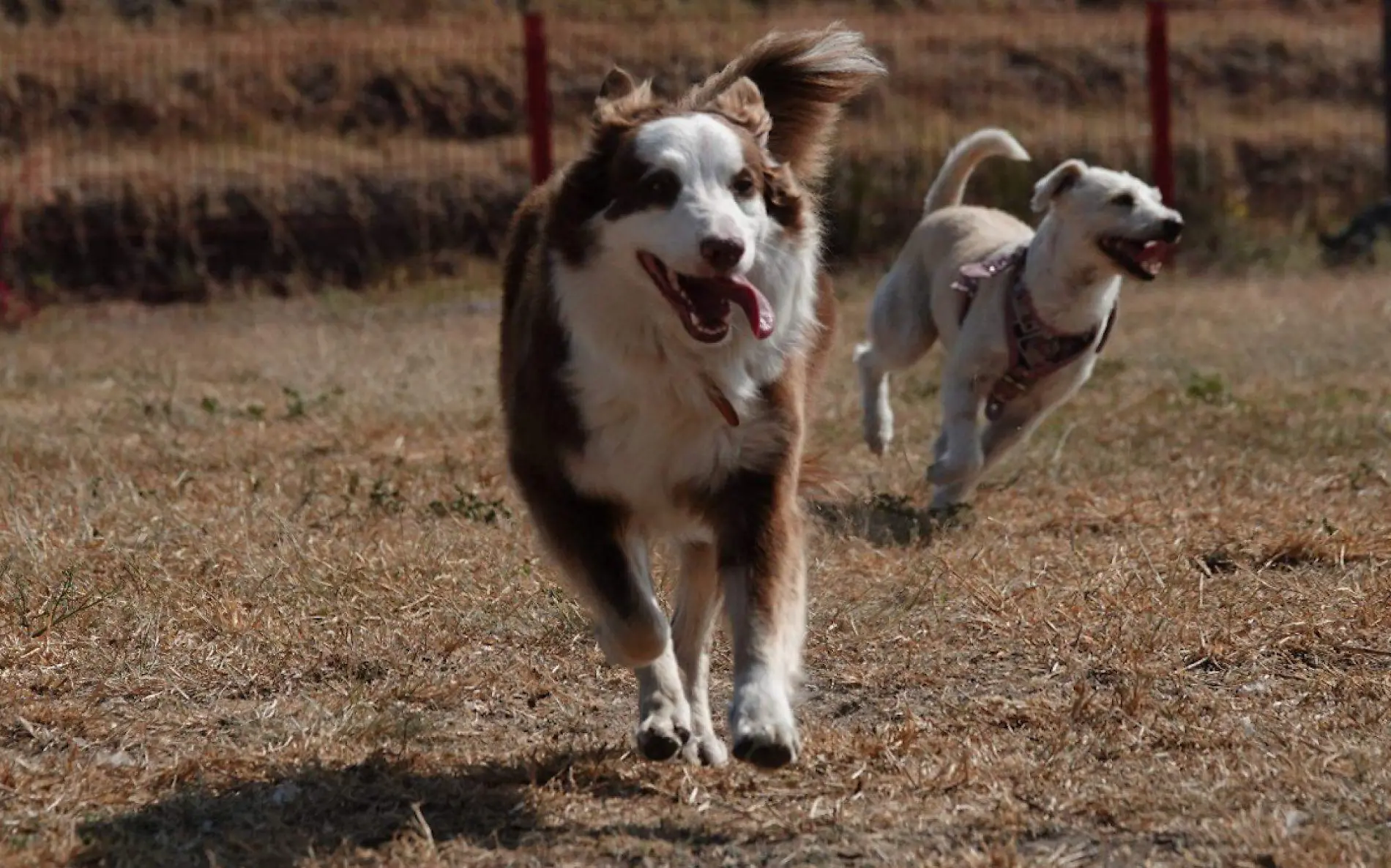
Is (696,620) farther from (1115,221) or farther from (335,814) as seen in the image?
(1115,221)

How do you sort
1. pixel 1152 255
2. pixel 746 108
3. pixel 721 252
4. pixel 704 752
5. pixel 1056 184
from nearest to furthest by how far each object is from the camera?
pixel 721 252
pixel 704 752
pixel 746 108
pixel 1152 255
pixel 1056 184

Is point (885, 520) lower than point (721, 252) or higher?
lower

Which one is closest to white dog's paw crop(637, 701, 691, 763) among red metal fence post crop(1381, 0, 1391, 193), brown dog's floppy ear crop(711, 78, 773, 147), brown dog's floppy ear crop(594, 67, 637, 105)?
brown dog's floppy ear crop(711, 78, 773, 147)

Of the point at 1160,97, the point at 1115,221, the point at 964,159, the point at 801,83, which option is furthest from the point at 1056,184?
the point at 1160,97

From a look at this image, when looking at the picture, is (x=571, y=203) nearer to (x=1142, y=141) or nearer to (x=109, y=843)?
(x=109, y=843)

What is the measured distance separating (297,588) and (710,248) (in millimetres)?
1853

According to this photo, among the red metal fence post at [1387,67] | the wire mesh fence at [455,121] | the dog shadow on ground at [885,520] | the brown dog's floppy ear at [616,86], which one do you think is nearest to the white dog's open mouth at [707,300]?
the brown dog's floppy ear at [616,86]

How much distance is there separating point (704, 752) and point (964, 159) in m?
4.03

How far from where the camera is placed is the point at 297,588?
495 cm

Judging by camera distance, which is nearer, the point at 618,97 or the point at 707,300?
the point at 707,300

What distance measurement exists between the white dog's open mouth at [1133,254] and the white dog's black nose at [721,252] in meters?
3.13

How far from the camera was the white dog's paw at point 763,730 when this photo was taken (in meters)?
3.41

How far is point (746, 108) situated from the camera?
13.6 ft

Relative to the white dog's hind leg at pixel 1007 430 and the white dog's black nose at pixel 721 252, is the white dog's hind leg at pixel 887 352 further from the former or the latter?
the white dog's black nose at pixel 721 252
